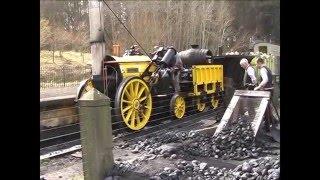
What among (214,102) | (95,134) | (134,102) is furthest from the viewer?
(214,102)

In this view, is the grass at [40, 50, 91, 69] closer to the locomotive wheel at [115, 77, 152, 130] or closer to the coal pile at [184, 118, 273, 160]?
the locomotive wheel at [115, 77, 152, 130]

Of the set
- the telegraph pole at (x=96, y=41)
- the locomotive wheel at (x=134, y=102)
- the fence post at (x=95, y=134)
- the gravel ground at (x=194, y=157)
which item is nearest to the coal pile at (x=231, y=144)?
the gravel ground at (x=194, y=157)

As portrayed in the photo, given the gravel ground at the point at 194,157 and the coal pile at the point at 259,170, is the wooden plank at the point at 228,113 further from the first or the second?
the coal pile at the point at 259,170

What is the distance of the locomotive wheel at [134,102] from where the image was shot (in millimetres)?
1792

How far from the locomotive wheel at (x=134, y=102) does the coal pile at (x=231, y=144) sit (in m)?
0.23

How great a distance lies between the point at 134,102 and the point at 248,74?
0.51 m

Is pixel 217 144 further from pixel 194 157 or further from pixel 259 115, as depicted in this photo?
pixel 259 115

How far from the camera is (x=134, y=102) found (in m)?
1.82

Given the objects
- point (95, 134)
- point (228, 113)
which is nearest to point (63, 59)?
point (95, 134)
